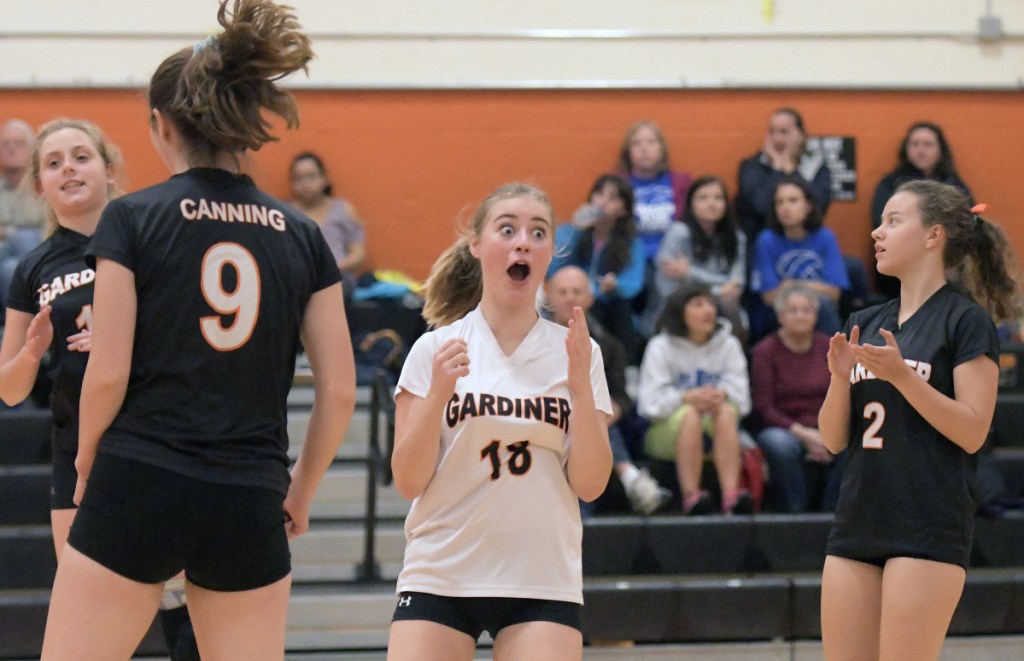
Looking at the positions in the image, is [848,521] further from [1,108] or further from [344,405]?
[1,108]

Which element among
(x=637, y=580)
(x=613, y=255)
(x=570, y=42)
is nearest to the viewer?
(x=637, y=580)

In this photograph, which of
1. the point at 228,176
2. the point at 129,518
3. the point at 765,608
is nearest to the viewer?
the point at 129,518

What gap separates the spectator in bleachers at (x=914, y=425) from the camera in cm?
316

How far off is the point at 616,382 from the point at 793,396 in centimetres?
100

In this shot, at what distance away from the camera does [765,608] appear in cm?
561

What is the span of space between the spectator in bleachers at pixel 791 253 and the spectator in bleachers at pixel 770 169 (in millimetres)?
228

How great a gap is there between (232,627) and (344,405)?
51 centimetres

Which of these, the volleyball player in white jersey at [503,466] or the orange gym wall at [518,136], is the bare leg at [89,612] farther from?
the orange gym wall at [518,136]

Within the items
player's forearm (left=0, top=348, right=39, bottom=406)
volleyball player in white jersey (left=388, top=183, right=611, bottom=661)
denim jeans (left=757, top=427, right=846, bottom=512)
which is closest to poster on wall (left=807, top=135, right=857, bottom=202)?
denim jeans (left=757, top=427, right=846, bottom=512)

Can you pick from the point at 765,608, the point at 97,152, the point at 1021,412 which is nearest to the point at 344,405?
the point at 97,152

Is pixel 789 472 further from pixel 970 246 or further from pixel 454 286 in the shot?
pixel 454 286

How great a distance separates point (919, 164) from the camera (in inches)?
293

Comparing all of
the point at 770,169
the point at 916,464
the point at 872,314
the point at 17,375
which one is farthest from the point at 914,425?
the point at 770,169

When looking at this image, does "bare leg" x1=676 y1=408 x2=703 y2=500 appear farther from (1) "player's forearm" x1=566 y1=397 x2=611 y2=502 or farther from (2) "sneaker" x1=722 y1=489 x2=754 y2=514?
(1) "player's forearm" x1=566 y1=397 x2=611 y2=502
